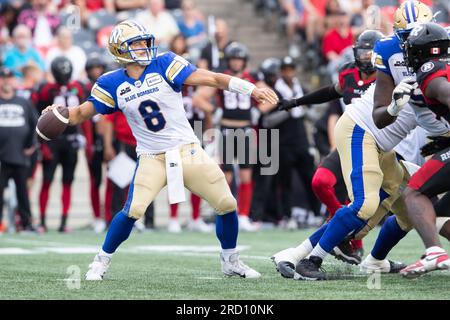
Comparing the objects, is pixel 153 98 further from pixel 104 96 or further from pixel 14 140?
pixel 14 140

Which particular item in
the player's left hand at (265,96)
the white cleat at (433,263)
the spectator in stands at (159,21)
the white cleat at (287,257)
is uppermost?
the spectator in stands at (159,21)

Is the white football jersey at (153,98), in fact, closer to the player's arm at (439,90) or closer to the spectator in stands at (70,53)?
the player's arm at (439,90)

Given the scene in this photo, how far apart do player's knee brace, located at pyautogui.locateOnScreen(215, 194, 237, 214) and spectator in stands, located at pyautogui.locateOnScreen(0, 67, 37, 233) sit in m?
6.05

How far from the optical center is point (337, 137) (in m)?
6.87

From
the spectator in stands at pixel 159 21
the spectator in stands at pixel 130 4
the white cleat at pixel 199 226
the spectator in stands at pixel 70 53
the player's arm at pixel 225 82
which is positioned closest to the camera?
the player's arm at pixel 225 82

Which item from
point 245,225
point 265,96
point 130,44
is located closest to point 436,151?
point 265,96

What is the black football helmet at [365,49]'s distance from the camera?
7.80 meters

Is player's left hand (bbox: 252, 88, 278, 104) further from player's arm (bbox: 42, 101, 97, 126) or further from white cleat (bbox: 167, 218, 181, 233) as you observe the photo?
white cleat (bbox: 167, 218, 181, 233)

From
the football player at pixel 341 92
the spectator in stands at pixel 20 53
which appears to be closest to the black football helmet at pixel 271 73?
the spectator in stands at pixel 20 53

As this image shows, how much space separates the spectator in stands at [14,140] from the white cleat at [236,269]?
5.90 meters

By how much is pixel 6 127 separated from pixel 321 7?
6.40 m

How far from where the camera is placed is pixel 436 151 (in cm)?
627

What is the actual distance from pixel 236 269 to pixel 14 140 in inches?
241

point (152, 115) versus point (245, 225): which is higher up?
point (152, 115)
